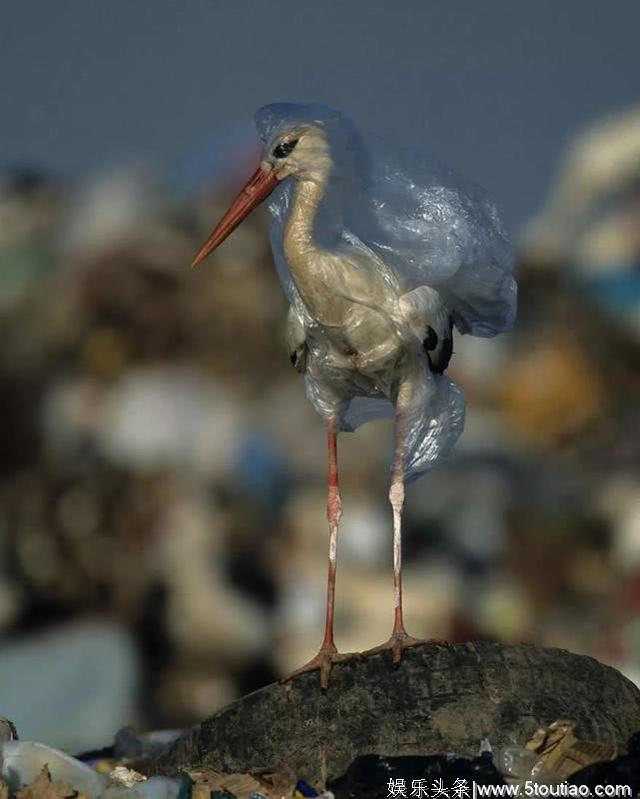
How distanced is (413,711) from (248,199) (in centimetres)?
148

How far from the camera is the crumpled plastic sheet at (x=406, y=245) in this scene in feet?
13.7

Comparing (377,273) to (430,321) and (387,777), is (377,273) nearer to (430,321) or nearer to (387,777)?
(430,321)

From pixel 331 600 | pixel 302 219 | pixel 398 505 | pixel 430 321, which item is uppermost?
pixel 302 219

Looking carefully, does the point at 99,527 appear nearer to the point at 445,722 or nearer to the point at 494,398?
the point at 494,398

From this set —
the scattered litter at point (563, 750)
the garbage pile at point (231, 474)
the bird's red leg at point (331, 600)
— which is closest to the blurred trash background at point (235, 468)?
the garbage pile at point (231, 474)

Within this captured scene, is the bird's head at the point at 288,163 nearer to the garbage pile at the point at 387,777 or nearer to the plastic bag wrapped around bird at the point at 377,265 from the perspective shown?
the plastic bag wrapped around bird at the point at 377,265

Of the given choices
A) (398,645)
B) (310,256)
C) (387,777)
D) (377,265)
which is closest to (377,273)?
(377,265)

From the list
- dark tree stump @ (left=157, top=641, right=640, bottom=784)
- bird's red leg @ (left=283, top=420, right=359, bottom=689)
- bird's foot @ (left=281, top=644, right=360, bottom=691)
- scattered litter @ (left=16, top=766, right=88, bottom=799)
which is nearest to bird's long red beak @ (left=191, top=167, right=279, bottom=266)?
bird's red leg @ (left=283, top=420, right=359, bottom=689)

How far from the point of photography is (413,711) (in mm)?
3586

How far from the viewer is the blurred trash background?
706 centimetres

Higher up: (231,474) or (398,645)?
(231,474)

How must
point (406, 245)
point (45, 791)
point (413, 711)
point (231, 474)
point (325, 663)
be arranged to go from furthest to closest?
point (231, 474)
point (406, 245)
point (325, 663)
point (413, 711)
point (45, 791)

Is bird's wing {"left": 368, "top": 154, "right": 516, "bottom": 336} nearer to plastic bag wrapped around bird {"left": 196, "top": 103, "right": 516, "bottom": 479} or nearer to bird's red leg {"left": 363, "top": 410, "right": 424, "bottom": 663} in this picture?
plastic bag wrapped around bird {"left": 196, "top": 103, "right": 516, "bottom": 479}

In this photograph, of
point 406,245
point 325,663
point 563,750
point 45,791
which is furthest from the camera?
point 406,245
